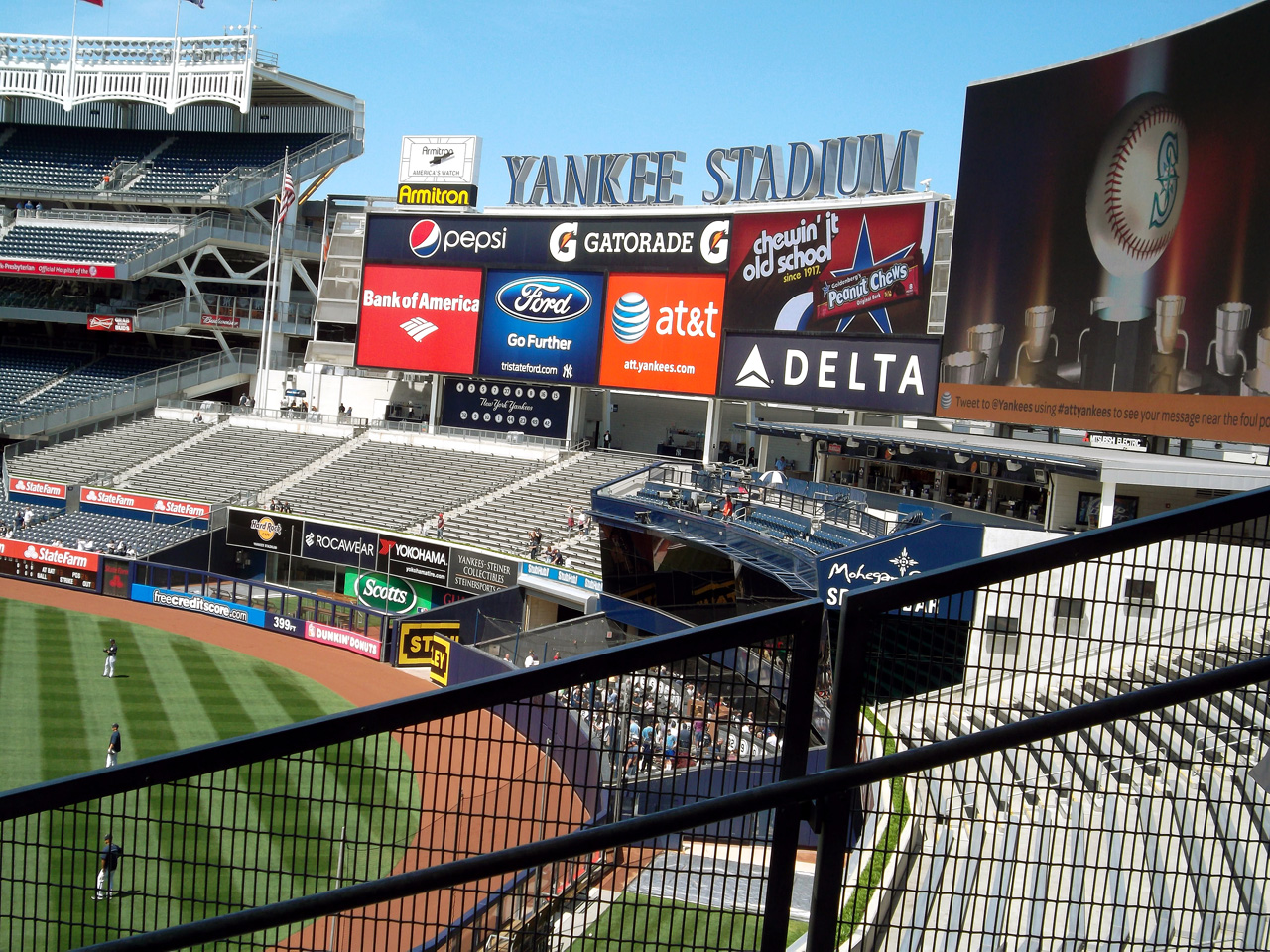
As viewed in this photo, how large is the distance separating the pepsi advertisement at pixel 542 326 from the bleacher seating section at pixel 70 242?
21.1 meters

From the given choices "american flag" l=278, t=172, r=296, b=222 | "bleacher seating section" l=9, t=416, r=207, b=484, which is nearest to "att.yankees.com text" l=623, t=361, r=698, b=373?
"american flag" l=278, t=172, r=296, b=222

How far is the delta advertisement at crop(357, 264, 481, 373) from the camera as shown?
3862cm

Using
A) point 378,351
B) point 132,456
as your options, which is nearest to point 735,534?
point 378,351

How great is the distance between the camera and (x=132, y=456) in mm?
41875

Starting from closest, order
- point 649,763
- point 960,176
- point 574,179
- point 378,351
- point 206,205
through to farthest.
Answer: point 649,763, point 960,176, point 574,179, point 378,351, point 206,205

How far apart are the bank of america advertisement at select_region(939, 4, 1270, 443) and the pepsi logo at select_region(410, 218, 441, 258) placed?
2149cm

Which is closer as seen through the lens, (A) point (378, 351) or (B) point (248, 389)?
(A) point (378, 351)

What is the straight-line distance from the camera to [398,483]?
37.1 metres

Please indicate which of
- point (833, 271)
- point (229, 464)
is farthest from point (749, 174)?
point (229, 464)

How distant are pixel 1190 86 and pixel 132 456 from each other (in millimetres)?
37213

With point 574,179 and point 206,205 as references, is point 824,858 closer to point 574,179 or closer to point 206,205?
point 574,179

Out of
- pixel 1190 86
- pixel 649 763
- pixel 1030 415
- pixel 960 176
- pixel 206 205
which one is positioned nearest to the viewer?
pixel 649 763

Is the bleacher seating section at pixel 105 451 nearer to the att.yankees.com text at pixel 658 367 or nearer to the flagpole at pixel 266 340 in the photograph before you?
the flagpole at pixel 266 340

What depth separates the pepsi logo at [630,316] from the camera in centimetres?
3534
